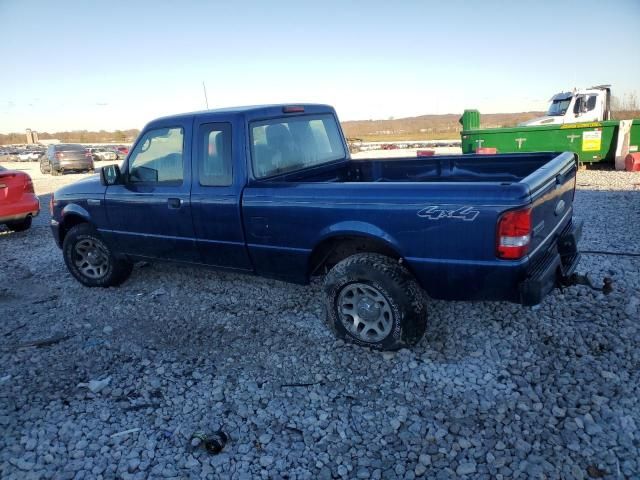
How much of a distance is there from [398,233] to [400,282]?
0.37 metres

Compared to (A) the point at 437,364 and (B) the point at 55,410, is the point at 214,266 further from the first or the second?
(A) the point at 437,364

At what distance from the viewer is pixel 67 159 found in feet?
73.8

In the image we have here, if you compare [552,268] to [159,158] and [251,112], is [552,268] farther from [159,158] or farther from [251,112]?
[159,158]

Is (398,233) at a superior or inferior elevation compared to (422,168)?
inferior

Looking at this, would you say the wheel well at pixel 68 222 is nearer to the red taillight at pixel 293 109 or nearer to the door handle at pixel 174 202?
the door handle at pixel 174 202

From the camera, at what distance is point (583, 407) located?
2.78 meters

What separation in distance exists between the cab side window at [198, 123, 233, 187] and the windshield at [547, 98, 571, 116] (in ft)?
49.8

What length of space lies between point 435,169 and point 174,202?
2731 millimetres

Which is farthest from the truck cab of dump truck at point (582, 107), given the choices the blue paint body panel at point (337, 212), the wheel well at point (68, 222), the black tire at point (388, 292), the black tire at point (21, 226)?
the black tire at point (21, 226)

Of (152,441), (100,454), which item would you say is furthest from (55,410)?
(152,441)

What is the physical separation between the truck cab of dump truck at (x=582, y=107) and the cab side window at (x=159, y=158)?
13.9 meters

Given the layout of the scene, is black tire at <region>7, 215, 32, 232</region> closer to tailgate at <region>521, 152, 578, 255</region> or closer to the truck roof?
the truck roof

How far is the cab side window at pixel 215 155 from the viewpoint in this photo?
13.0 ft

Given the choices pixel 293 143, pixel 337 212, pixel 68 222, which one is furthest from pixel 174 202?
pixel 68 222
